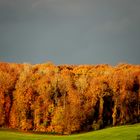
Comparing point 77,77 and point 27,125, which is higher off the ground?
point 77,77

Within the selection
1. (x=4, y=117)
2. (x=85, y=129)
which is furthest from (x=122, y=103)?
(x=4, y=117)

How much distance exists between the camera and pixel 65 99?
54.8m

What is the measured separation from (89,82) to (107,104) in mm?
3771

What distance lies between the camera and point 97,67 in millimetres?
59312

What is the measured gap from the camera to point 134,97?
56.1 metres

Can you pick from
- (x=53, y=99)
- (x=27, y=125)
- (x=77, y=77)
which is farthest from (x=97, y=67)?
(x=27, y=125)

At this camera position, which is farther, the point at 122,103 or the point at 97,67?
the point at 97,67

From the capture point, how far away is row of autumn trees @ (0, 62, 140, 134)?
2126 inches

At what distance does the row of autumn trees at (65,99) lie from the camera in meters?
54.0

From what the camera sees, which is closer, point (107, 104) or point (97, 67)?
point (107, 104)

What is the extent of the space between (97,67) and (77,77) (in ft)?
12.9

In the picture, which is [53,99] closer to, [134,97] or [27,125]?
[27,125]

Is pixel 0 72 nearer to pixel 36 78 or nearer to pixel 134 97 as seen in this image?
pixel 36 78

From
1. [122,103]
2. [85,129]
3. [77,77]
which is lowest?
[85,129]
